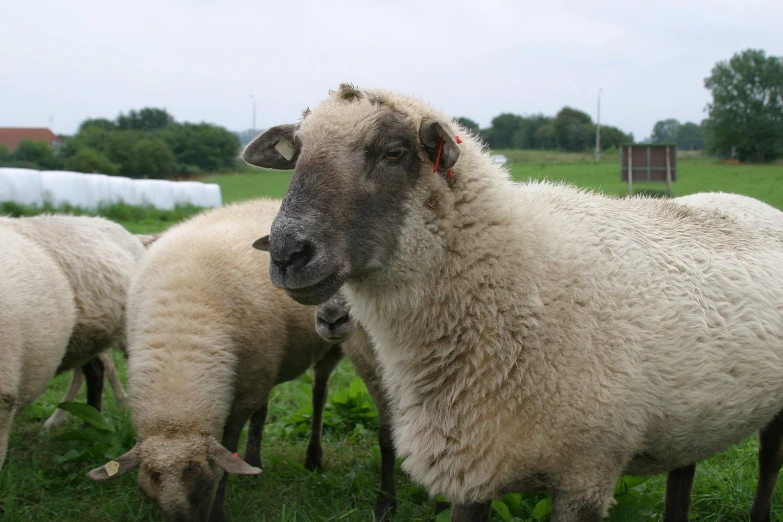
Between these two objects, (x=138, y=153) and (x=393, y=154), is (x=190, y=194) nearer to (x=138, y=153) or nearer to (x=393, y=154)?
(x=138, y=153)

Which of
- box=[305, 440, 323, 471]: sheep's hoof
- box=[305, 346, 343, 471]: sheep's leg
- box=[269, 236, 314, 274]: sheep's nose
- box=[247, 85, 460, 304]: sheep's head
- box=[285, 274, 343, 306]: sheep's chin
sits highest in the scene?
box=[247, 85, 460, 304]: sheep's head

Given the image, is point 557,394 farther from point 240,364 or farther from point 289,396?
point 289,396

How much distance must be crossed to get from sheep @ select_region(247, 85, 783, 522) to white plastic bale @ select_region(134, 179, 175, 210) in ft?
70.7

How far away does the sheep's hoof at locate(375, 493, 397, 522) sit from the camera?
13.7 ft

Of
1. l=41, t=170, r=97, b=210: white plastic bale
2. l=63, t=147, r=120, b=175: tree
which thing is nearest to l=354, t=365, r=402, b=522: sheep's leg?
l=41, t=170, r=97, b=210: white plastic bale

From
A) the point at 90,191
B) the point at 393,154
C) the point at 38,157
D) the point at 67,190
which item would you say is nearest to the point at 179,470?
the point at 393,154

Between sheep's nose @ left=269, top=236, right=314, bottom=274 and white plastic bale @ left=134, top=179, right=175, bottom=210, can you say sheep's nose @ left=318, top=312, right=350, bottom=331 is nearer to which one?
sheep's nose @ left=269, top=236, right=314, bottom=274

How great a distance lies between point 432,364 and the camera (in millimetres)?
2729

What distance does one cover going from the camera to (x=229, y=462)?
3.71 m

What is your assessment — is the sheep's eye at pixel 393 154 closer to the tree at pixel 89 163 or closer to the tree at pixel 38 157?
the tree at pixel 38 157

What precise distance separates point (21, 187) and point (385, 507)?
18.1 m

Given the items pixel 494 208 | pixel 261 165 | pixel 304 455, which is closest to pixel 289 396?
pixel 304 455

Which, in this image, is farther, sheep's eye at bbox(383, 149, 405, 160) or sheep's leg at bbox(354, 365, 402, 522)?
sheep's leg at bbox(354, 365, 402, 522)

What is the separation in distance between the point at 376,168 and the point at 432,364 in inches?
31.1
